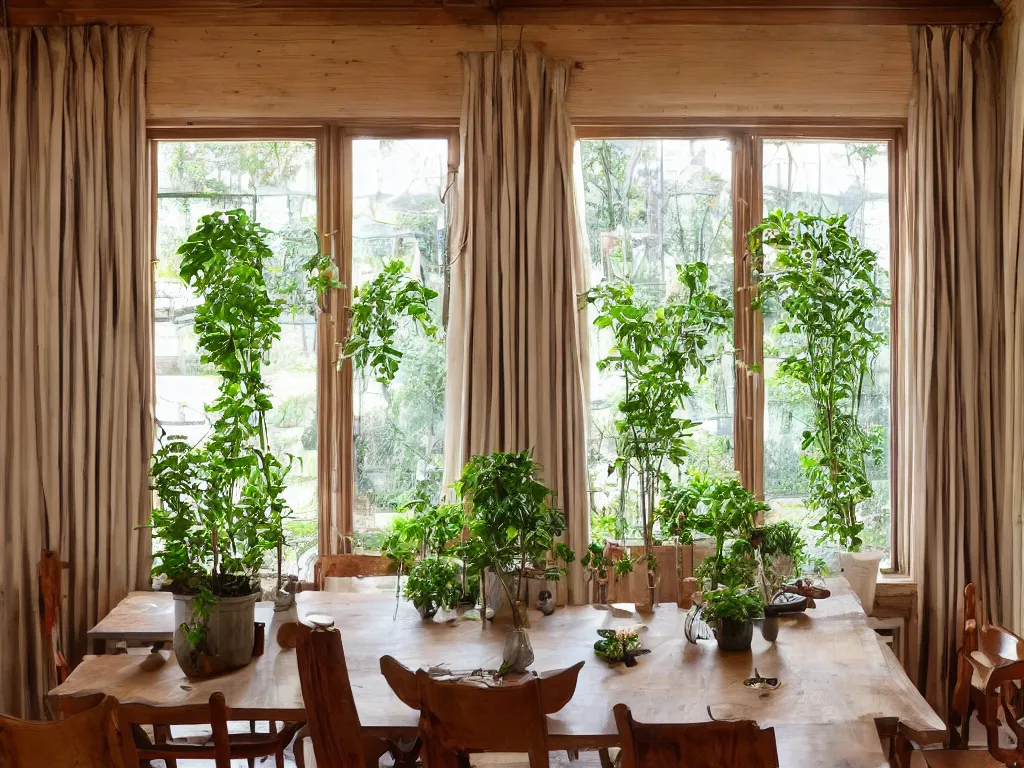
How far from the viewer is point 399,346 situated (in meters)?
4.24

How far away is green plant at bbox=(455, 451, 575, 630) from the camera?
9.19 ft

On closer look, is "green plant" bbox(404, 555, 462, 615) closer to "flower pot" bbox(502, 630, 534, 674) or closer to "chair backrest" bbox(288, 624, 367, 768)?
"flower pot" bbox(502, 630, 534, 674)

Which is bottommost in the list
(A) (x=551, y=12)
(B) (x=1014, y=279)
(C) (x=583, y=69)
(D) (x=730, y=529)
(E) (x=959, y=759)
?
(E) (x=959, y=759)

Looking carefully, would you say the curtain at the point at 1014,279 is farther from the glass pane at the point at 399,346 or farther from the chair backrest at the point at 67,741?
the chair backrest at the point at 67,741

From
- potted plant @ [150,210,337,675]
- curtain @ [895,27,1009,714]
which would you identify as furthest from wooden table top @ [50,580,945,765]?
curtain @ [895,27,1009,714]

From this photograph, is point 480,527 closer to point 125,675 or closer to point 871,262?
point 125,675

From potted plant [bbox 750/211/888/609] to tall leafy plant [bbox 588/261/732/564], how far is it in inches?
12.8

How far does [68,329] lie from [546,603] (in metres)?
2.31

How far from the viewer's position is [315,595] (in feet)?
11.9

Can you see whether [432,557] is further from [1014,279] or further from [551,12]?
[1014,279]

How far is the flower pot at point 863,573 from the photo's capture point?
3.93 metres

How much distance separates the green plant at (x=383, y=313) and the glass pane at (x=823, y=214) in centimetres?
157

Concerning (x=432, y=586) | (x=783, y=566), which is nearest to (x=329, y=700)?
(x=432, y=586)

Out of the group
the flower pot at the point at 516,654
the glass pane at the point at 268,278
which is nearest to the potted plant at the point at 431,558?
the flower pot at the point at 516,654
